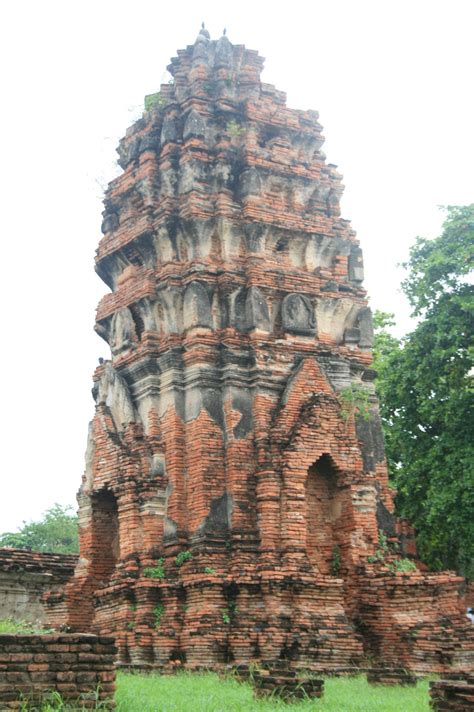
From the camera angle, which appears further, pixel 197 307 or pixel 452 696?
pixel 197 307

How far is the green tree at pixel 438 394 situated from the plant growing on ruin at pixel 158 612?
677 centimetres

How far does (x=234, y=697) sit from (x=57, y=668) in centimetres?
232

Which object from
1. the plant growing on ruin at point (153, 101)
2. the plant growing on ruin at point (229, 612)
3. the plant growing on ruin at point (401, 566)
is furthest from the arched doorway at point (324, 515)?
the plant growing on ruin at point (153, 101)

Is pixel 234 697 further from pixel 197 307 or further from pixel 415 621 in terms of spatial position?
pixel 197 307

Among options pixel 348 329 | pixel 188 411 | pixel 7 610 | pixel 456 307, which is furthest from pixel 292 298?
pixel 7 610

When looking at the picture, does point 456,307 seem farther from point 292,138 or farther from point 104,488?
point 104,488

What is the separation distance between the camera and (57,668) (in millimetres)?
7500

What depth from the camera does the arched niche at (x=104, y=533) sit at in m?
14.8

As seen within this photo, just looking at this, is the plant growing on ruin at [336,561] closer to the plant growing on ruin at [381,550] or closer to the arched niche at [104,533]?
the plant growing on ruin at [381,550]

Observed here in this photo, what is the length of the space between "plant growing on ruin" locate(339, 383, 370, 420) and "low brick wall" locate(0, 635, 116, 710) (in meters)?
7.14

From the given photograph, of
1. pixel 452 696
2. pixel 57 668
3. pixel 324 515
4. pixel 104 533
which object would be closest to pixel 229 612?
pixel 324 515

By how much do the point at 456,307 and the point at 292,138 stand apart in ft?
15.9

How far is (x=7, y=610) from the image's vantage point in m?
17.6

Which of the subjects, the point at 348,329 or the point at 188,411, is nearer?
the point at 188,411
